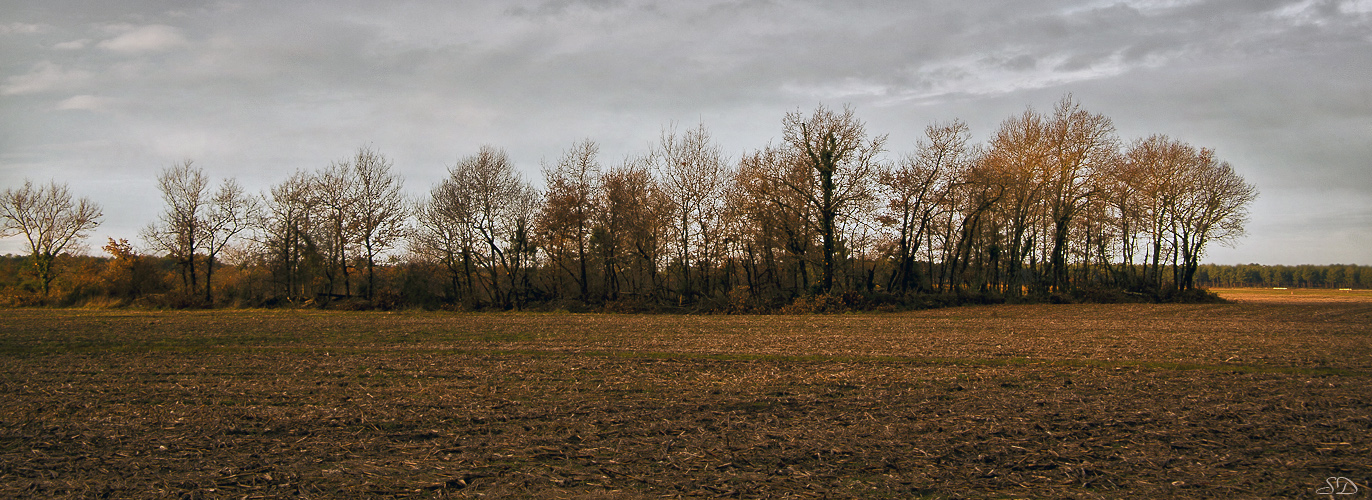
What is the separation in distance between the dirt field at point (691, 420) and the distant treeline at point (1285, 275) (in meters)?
116

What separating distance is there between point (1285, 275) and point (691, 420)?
458 feet

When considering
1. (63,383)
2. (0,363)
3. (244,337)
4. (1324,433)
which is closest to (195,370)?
(63,383)

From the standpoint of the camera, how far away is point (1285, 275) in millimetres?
110062

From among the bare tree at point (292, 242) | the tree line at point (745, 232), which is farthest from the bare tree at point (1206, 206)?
the bare tree at point (292, 242)

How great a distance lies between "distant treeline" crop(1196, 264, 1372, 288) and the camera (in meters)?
106

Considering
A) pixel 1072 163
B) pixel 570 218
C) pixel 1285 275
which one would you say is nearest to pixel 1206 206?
pixel 1072 163

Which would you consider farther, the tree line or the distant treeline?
the distant treeline

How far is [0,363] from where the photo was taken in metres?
13.4

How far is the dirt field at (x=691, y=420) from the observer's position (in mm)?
5605

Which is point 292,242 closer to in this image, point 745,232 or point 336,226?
point 336,226

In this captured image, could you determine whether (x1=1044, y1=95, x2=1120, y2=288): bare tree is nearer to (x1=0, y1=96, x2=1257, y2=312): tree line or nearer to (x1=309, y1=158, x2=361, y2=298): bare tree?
(x1=0, y1=96, x2=1257, y2=312): tree line

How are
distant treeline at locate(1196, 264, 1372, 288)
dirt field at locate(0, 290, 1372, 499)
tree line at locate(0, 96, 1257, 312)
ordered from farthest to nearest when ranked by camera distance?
distant treeline at locate(1196, 264, 1372, 288)
tree line at locate(0, 96, 1257, 312)
dirt field at locate(0, 290, 1372, 499)

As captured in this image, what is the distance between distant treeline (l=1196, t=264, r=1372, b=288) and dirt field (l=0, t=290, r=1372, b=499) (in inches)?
4578

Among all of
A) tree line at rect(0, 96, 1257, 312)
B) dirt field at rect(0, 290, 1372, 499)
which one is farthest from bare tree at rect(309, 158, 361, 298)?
dirt field at rect(0, 290, 1372, 499)
